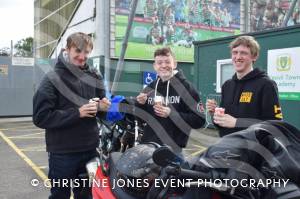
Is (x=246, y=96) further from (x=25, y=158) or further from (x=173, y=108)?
(x=25, y=158)

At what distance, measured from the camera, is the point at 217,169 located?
173cm

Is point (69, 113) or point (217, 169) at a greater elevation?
point (69, 113)

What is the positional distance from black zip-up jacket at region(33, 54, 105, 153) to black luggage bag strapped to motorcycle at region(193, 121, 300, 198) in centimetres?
149

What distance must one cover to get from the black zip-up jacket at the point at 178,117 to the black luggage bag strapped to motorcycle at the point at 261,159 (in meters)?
1.42

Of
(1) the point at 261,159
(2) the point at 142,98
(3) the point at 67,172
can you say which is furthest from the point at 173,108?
(1) the point at 261,159

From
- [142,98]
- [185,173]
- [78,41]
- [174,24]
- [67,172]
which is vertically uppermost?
[174,24]

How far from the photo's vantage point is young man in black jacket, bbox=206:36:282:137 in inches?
111

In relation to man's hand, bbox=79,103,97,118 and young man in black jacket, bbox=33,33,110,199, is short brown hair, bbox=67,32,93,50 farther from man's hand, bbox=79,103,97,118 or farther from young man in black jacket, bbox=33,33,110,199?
man's hand, bbox=79,103,97,118

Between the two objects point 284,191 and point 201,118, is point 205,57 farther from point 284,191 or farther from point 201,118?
point 284,191

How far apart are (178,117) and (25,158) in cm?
496

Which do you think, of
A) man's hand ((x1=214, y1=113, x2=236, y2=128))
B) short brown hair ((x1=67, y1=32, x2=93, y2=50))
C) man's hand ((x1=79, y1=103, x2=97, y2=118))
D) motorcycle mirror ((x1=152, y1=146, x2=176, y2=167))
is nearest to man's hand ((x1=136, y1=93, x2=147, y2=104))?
man's hand ((x1=79, y1=103, x2=97, y2=118))

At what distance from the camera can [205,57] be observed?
11.5 m

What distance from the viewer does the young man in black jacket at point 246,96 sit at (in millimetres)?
2828

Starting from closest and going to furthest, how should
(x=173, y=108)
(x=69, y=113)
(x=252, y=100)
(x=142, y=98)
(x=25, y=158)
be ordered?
1. (x=252, y=100)
2. (x=69, y=113)
3. (x=173, y=108)
4. (x=142, y=98)
5. (x=25, y=158)
